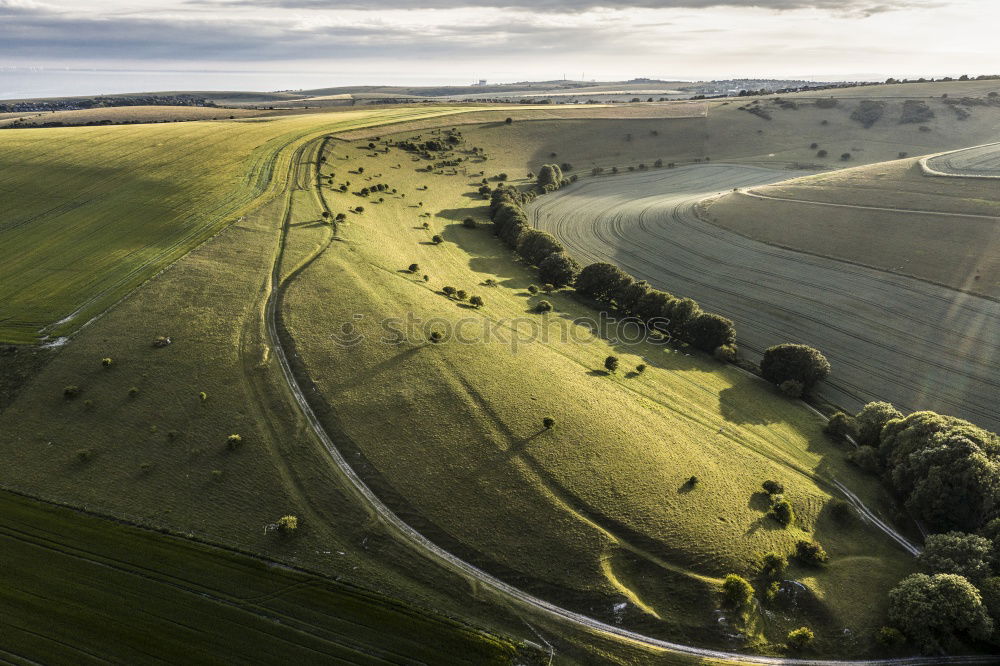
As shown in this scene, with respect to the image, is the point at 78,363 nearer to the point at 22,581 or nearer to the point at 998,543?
the point at 22,581

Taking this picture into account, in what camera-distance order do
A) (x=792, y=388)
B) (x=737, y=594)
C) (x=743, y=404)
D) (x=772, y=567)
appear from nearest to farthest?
(x=737, y=594)
(x=772, y=567)
(x=743, y=404)
(x=792, y=388)

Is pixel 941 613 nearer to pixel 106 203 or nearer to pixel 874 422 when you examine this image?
pixel 874 422

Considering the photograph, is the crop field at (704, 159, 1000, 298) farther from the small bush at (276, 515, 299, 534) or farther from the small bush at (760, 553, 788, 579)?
the small bush at (276, 515, 299, 534)

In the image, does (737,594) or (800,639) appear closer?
(800,639)

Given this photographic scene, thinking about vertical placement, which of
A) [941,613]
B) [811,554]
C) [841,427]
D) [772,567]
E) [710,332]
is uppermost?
[710,332]

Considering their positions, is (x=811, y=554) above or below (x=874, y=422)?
below

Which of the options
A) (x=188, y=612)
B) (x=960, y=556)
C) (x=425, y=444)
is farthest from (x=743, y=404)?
(x=188, y=612)

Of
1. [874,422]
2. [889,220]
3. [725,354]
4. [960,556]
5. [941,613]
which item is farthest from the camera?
[889,220]

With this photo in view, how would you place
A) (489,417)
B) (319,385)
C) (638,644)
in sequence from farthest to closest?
1. (319,385)
2. (489,417)
3. (638,644)

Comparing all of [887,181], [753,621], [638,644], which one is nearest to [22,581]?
[638,644]
